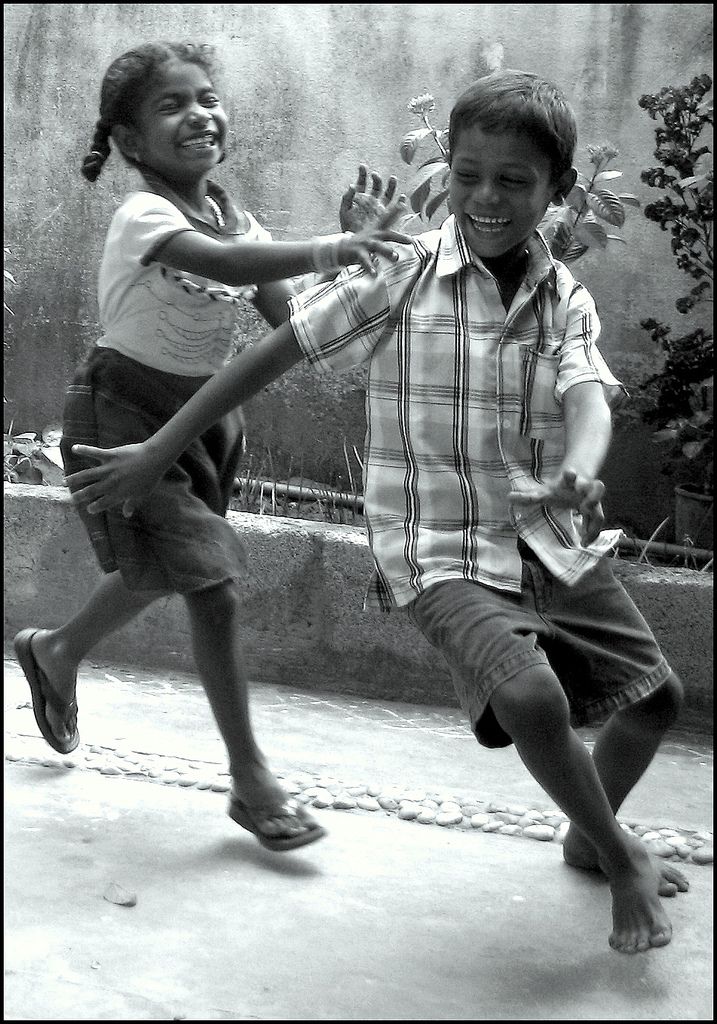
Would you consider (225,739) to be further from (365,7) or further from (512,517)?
(365,7)

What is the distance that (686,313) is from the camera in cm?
402

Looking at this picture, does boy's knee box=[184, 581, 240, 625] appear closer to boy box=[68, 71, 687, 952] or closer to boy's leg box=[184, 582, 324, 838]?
boy's leg box=[184, 582, 324, 838]

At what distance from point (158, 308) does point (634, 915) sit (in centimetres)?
146

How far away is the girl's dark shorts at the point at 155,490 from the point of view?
242 cm

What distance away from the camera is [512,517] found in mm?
2137

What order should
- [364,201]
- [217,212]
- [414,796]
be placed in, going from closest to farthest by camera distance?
[364,201] < [217,212] < [414,796]

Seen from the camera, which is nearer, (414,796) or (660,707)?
(660,707)

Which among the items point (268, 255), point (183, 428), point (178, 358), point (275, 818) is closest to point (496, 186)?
point (268, 255)

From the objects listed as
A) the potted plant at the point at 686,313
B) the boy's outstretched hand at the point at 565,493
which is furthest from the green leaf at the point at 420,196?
the boy's outstretched hand at the point at 565,493

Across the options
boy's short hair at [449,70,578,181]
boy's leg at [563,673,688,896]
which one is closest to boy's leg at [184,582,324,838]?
boy's leg at [563,673,688,896]

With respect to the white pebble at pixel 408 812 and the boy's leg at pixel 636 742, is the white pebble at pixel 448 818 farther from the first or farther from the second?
the boy's leg at pixel 636 742

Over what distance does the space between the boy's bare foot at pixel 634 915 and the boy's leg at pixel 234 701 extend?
61 centimetres

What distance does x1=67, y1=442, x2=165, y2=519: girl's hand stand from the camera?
2.15 metres

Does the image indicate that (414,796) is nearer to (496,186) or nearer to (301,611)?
(301,611)
